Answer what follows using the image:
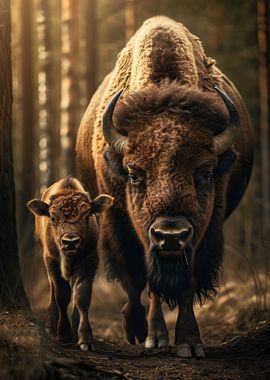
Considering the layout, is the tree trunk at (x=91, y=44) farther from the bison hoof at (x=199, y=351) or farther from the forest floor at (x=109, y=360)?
the bison hoof at (x=199, y=351)

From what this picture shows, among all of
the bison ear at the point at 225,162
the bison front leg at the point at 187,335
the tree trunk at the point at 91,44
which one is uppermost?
the tree trunk at the point at 91,44

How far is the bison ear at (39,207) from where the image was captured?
826 centimetres

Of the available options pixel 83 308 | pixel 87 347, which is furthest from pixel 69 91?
pixel 87 347

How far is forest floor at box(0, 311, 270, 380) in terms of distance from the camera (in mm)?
5719

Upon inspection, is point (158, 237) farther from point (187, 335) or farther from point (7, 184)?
point (7, 184)

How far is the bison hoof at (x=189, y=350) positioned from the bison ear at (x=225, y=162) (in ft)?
5.83

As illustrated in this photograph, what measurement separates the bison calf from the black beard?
29.6 inches

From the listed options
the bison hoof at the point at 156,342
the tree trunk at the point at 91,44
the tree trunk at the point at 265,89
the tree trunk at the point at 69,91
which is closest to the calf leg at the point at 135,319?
the bison hoof at the point at 156,342

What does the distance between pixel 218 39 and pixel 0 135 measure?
57.7 ft

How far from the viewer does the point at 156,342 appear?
29.0 ft

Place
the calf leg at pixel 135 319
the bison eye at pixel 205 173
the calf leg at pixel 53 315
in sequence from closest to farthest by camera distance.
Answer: the bison eye at pixel 205 173
the calf leg at pixel 53 315
the calf leg at pixel 135 319

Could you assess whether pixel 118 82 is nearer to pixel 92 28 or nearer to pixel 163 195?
pixel 163 195

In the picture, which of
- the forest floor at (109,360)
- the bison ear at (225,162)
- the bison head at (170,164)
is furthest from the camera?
the bison ear at (225,162)

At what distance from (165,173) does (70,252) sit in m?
1.23
